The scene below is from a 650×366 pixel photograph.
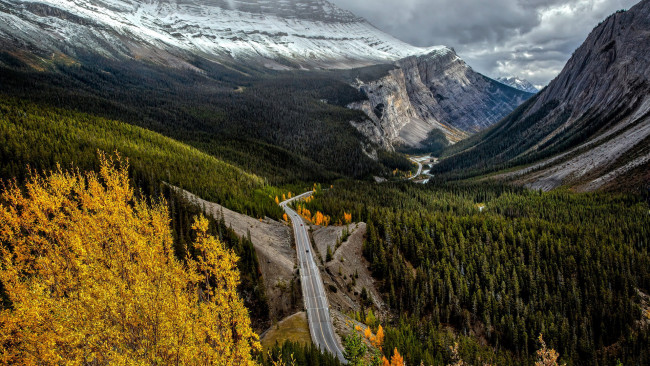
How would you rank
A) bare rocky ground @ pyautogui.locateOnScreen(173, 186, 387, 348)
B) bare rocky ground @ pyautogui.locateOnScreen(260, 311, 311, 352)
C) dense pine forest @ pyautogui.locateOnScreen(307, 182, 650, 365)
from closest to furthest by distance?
1. bare rocky ground @ pyautogui.locateOnScreen(260, 311, 311, 352)
2. bare rocky ground @ pyautogui.locateOnScreen(173, 186, 387, 348)
3. dense pine forest @ pyautogui.locateOnScreen(307, 182, 650, 365)

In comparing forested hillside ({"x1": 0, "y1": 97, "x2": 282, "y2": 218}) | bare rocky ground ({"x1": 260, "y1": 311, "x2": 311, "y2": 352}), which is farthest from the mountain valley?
forested hillside ({"x1": 0, "y1": 97, "x2": 282, "y2": 218})

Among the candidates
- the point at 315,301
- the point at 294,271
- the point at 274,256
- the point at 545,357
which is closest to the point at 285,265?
the point at 294,271

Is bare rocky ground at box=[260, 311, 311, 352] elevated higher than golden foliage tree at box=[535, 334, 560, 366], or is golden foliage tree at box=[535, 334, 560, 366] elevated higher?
golden foliage tree at box=[535, 334, 560, 366]

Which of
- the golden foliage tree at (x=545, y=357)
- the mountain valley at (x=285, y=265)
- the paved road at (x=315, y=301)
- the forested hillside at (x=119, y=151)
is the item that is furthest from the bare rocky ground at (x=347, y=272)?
the golden foliage tree at (x=545, y=357)

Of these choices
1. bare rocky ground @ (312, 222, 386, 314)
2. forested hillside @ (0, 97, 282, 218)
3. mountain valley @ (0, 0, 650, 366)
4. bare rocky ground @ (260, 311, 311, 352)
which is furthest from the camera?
forested hillside @ (0, 97, 282, 218)

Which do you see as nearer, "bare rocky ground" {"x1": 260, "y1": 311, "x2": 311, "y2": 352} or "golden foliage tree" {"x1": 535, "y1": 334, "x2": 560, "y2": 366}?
"golden foliage tree" {"x1": 535, "y1": 334, "x2": 560, "y2": 366}

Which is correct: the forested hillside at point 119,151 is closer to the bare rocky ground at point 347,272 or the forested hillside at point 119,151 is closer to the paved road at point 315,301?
the bare rocky ground at point 347,272

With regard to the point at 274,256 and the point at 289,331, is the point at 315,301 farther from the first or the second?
the point at 274,256

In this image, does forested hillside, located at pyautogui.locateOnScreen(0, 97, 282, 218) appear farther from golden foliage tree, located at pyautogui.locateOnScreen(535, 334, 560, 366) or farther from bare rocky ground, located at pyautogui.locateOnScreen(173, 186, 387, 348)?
golden foliage tree, located at pyautogui.locateOnScreen(535, 334, 560, 366)
